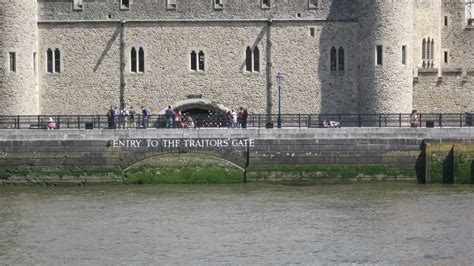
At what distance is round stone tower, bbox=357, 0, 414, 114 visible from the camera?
167 ft

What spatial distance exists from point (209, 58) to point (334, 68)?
527 cm

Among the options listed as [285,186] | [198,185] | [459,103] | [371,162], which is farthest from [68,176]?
[459,103]

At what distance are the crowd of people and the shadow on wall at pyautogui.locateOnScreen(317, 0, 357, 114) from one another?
473cm

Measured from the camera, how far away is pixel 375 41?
5138 centimetres

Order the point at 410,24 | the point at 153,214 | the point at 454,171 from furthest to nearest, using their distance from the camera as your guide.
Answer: the point at 410,24 → the point at 454,171 → the point at 153,214

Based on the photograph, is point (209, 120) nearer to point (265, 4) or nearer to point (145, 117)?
point (145, 117)

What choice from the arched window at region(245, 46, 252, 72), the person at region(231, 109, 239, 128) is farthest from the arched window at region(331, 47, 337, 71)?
the person at region(231, 109, 239, 128)

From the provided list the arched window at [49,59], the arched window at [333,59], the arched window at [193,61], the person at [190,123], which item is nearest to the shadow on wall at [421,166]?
the person at [190,123]

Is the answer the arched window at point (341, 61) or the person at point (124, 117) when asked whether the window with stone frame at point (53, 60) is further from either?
the arched window at point (341, 61)

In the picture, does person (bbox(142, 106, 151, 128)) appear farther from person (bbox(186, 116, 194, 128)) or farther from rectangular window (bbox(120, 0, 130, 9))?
rectangular window (bbox(120, 0, 130, 9))

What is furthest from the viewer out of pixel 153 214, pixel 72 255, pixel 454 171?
pixel 454 171

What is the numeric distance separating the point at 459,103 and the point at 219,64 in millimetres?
10243

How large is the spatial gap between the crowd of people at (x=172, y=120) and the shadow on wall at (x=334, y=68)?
4.73 meters

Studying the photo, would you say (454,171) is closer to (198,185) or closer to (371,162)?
(371,162)
